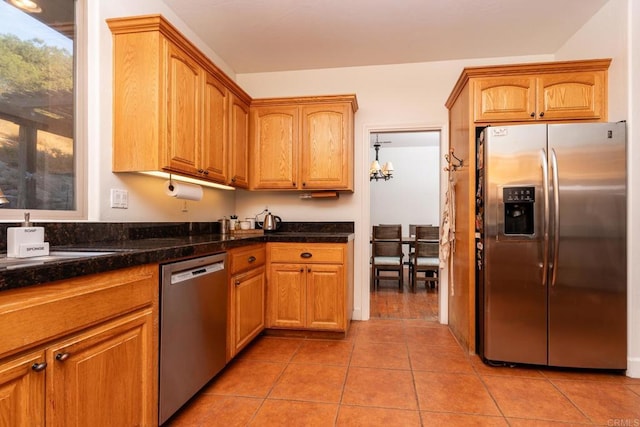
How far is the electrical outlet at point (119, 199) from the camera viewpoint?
6.42 ft

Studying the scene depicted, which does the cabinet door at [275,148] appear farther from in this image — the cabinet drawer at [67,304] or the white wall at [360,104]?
the cabinet drawer at [67,304]

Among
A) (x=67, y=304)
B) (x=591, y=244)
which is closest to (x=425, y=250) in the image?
(x=591, y=244)

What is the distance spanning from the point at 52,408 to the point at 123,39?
1.91 meters

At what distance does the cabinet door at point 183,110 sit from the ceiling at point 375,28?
681mm

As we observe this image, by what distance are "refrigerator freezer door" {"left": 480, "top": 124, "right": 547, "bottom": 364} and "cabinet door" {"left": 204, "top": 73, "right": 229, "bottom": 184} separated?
6.54ft

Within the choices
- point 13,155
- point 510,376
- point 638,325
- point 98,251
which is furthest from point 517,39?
point 13,155

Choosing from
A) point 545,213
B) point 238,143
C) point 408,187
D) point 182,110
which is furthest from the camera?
point 408,187

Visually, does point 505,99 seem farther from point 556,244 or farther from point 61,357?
point 61,357

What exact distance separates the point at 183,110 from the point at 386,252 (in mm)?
3483

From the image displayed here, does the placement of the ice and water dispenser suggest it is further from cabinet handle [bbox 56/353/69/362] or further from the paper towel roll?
cabinet handle [bbox 56/353/69/362]

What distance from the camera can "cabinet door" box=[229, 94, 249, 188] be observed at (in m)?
2.79

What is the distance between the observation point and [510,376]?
7.13 ft

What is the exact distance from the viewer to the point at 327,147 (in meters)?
3.07

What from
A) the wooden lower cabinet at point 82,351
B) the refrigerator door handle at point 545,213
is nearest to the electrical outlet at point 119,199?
the wooden lower cabinet at point 82,351
